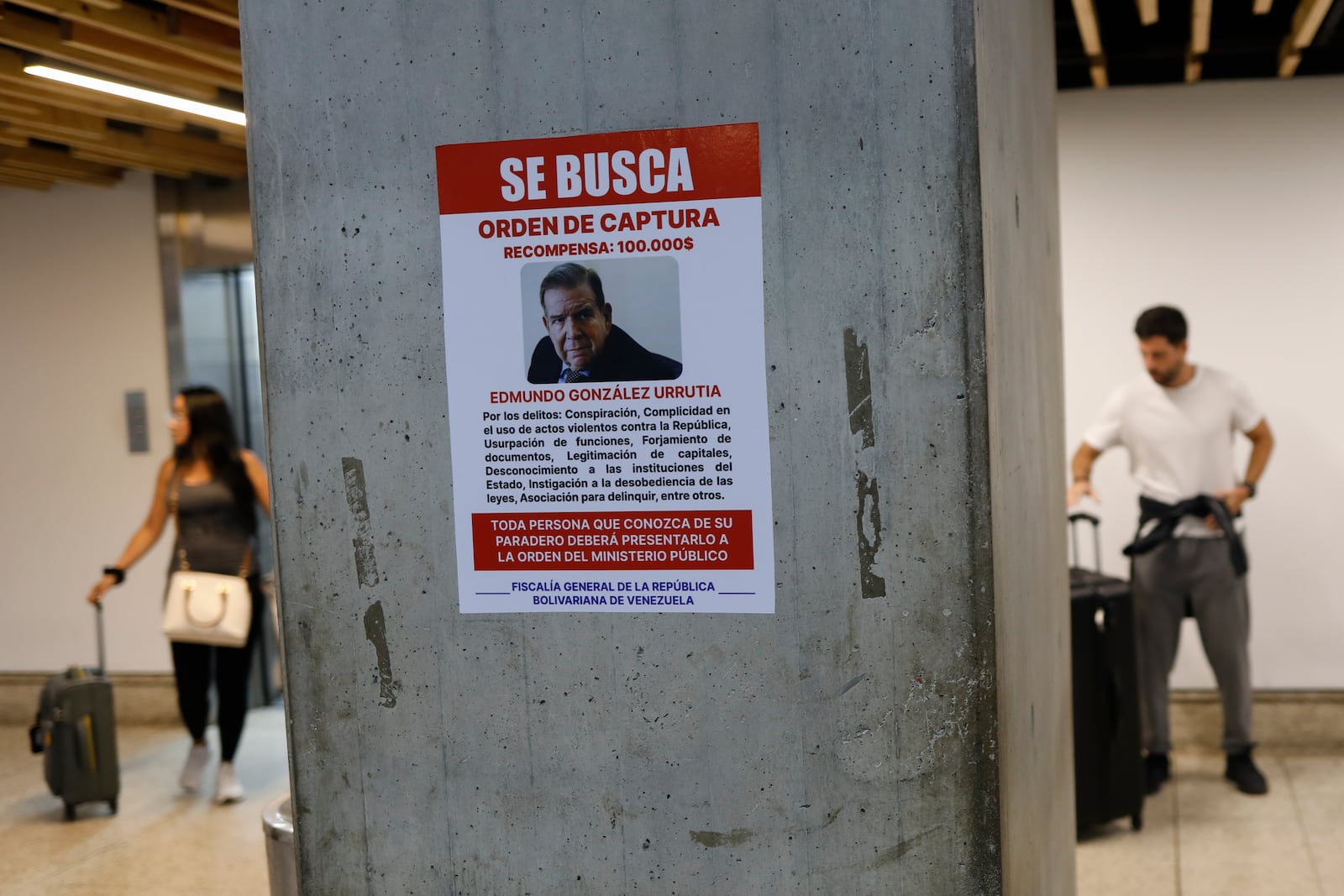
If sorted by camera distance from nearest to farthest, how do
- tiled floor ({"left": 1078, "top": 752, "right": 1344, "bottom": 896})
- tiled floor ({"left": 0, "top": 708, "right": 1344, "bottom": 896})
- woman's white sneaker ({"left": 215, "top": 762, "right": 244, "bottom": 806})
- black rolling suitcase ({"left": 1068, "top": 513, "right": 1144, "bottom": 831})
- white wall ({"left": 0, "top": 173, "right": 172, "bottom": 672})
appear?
tiled floor ({"left": 1078, "top": 752, "right": 1344, "bottom": 896})
tiled floor ({"left": 0, "top": 708, "right": 1344, "bottom": 896})
black rolling suitcase ({"left": 1068, "top": 513, "right": 1144, "bottom": 831})
woman's white sneaker ({"left": 215, "top": 762, "right": 244, "bottom": 806})
white wall ({"left": 0, "top": 173, "right": 172, "bottom": 672})

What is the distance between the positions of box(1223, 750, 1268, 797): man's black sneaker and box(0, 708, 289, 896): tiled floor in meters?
4.12

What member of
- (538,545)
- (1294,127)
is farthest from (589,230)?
(1294,127)

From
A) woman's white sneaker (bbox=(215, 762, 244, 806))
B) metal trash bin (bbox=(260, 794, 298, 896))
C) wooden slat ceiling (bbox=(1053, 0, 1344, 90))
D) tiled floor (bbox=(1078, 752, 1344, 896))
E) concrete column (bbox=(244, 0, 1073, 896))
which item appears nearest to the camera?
concrete column (bbox=(244, 0, 1073, 896))

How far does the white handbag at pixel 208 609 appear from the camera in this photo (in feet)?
18.1

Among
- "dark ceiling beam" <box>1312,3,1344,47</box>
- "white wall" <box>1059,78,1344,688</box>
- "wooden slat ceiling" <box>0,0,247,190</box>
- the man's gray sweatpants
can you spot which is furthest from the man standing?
"wooden slat ceiling" <box>0,0,247,190</box>

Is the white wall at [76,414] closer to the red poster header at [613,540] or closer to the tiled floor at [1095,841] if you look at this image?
the tiled floor at [1095,841]

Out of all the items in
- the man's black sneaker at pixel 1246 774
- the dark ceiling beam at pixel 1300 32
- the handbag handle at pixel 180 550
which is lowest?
the man's black sneaker at pixel 1246 774

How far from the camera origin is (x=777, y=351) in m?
1.67

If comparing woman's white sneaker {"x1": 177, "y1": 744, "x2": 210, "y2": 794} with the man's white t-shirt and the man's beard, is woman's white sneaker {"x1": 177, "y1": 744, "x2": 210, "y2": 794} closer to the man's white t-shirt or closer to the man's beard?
the man's white t-shirt

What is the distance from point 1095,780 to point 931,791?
11.9 feet

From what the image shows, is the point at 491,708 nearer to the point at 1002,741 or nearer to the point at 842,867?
the point at 842,867

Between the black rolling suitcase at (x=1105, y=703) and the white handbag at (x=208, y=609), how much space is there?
11.9 feet

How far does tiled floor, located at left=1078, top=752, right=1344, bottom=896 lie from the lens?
4496 millimetres

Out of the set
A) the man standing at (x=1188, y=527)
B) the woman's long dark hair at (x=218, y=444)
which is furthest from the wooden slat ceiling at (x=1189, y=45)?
the woman's long dark hair at (x=218, y=444)
